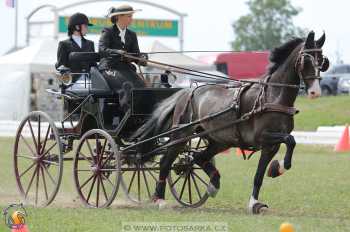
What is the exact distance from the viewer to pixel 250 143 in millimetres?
10672

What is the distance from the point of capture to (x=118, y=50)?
1162 centimetres

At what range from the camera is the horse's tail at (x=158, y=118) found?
11.6 metres

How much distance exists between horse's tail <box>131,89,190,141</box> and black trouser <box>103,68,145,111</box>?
344mm

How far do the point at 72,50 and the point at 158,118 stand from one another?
1.64m

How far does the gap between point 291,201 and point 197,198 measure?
124cm

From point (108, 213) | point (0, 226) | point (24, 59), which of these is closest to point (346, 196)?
point (108, 213)

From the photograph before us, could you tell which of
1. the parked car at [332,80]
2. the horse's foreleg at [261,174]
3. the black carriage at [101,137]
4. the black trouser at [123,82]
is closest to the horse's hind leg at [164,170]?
the black carriage at [101,137]

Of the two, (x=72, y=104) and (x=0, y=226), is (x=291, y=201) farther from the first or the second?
(x=0, y=226)

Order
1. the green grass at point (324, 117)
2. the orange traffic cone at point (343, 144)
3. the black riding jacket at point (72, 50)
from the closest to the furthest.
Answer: the black riding jacket at point (72, 50) < the orange traffic cone at point (343, 144) < the green grass at point (324, 117)

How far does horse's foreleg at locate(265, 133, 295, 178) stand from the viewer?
1022 cm

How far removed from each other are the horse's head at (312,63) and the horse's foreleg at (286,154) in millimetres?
539

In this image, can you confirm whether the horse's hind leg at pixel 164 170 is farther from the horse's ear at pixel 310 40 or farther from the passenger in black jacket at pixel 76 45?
the horse's ear at pixel 310 40

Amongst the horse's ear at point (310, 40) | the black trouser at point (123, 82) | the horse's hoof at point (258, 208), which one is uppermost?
the horse's ear at point (310, 40)

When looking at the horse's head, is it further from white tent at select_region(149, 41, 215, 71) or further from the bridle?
white tent at select_region(149, 41, 215, 71)
